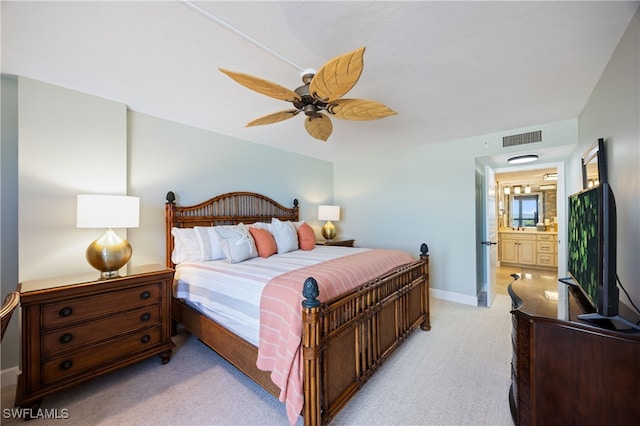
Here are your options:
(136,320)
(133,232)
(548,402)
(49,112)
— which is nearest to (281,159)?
(133,232)

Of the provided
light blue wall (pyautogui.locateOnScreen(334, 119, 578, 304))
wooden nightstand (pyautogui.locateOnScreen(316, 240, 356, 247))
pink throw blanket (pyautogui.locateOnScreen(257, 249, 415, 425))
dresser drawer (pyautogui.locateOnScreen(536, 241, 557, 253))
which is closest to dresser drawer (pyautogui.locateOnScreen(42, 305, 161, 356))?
pink throw blanket (pyautogui.locateOnScreen(257, 249, 415, 425))

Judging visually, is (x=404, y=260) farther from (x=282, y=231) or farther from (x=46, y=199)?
(x=46, y=199)

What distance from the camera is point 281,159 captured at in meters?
4.36

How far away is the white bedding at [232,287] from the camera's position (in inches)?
72.6

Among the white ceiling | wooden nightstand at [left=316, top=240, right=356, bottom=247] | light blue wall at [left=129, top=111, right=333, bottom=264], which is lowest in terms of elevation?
wooden nightstand at [left=316, top=240, right=356, bottom=247]

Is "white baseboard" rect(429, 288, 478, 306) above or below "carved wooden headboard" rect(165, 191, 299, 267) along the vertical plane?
below

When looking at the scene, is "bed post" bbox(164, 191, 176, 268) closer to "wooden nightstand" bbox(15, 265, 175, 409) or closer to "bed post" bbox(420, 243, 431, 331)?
"wooden nightstand" bbox(15, 265, 175, 409)

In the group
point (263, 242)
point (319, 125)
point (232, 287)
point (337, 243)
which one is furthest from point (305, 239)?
point (319, 125)

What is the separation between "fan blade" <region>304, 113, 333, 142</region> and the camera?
2.08m

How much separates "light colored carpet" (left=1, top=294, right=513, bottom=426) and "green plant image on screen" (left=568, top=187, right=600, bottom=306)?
3.41 ft

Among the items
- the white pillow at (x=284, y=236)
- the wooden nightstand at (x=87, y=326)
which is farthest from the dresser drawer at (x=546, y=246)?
the wooden nightstand at (x=87, y=326)

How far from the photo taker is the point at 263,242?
2.95 metres

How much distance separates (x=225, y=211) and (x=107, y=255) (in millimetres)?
1528

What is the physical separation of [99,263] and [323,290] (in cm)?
191
